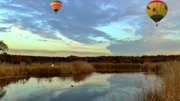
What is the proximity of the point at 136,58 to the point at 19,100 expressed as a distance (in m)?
47.6

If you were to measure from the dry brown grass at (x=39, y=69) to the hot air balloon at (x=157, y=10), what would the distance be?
25.7 feet

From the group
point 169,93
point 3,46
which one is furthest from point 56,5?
point 169,93

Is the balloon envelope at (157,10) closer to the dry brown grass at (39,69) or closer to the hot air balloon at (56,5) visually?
the dry brown grass at (39,69)

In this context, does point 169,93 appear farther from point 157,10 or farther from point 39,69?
point 39,69

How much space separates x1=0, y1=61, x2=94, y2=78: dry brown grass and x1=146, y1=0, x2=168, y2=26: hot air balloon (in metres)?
7.85

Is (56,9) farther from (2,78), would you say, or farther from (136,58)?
(136,58)

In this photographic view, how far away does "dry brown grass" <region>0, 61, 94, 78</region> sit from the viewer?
68.1 ft

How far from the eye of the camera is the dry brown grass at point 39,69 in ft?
68.1

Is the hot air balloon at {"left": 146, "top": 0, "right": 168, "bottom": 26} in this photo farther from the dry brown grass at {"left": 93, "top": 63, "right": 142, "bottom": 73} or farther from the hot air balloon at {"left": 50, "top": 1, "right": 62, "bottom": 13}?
the dry brown grass at {"left": 93, "top": 63, "right": 142, "bottom": 73}

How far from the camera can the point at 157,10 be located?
65.4 feet

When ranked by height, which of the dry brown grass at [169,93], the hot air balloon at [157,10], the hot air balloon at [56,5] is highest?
the hot air balloon at [56,5]

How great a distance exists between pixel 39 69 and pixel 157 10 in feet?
30.4

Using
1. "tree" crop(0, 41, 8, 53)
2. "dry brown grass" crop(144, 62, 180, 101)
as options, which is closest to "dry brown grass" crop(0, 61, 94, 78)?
"tree" crop(0, 41, 8, 53)

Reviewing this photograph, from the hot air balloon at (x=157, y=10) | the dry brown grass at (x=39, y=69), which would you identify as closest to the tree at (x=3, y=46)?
the dry brown grass at (x=39, y=69)
